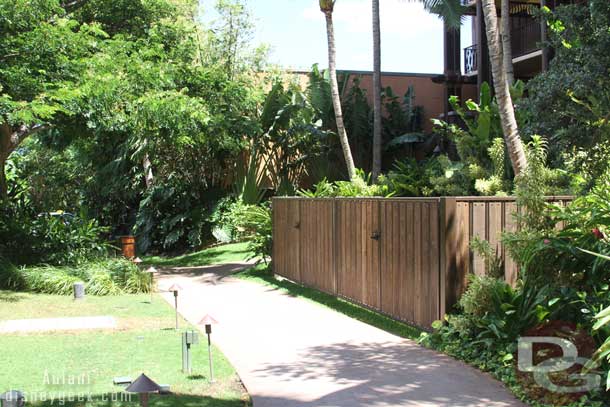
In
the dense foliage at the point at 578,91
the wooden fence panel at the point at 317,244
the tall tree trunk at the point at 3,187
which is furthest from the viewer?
the tall tree trunk at the point at 3,187

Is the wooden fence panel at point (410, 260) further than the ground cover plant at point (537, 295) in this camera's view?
Yes

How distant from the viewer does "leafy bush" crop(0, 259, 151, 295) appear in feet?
45.5

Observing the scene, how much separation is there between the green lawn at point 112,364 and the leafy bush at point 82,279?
2.64 metres

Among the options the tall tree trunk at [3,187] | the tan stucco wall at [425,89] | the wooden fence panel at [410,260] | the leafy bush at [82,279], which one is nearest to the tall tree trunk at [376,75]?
the tan stucco wall at [425,89]

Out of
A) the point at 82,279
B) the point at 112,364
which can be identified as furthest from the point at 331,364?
the point at 82,279

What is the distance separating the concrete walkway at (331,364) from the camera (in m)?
6.27

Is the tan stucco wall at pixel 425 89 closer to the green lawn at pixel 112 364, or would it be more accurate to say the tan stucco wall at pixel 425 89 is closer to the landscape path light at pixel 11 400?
the green lawn at pixel 112 364

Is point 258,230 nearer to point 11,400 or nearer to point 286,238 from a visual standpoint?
point 286,238

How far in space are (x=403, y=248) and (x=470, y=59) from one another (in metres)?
19.8

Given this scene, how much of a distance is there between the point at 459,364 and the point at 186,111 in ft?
32.3

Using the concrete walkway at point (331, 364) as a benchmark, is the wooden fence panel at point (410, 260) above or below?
above

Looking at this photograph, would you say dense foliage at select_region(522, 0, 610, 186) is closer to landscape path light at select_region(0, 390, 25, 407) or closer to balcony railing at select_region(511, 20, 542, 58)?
landscape path light at select_region(0, 390, 25, 407)

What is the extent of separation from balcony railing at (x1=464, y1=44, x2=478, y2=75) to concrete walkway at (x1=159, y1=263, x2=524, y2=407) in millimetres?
18178

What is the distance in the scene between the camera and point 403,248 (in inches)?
370
